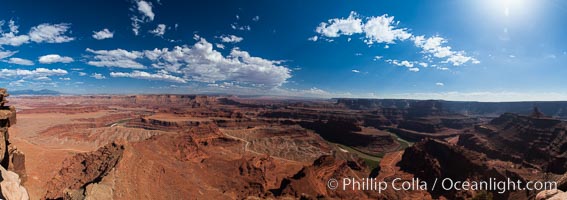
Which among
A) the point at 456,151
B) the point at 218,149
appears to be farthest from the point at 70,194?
the point at 456,151

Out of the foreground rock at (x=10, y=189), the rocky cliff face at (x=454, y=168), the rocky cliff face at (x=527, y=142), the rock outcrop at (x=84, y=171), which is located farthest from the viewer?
the rocky cliff face at (x=527, y=142)

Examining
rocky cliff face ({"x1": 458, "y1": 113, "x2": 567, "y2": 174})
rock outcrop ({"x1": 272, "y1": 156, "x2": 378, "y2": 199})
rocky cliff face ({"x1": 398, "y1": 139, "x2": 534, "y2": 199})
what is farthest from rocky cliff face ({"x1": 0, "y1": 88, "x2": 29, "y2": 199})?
rocky cliff face ({"x1": 458, "y1": 113, "x2": 567, "y2": 174})

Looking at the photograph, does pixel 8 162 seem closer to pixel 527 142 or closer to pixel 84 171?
pixel 84 171

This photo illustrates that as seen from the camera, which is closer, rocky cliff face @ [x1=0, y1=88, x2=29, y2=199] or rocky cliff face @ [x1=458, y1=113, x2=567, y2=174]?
rocky cliff face @ [x1=0, y1=88, x2=29, y2=199]

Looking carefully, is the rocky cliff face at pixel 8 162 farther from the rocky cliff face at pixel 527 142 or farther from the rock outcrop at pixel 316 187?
the rocky cliff face at pixel 527 142

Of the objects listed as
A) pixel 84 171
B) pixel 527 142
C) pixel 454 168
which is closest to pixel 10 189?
pixel 84 171

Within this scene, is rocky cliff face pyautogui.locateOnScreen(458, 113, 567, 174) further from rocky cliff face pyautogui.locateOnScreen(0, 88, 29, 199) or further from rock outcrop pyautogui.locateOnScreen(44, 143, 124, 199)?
rock outcrop pyautogui.locateOnScreen(44, 143, 124, 199)

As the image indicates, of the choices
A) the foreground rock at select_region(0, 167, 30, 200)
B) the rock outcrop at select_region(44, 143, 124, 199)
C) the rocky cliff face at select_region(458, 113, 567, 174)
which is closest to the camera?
the foreground rock at select_region(0, 167, 30, 200)

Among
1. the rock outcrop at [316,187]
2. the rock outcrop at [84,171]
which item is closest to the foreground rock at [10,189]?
the rock outcrop at [316,187]
